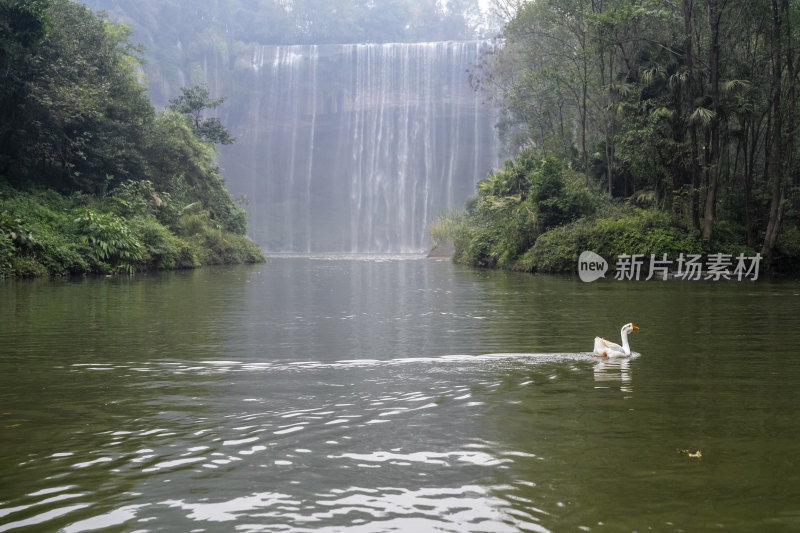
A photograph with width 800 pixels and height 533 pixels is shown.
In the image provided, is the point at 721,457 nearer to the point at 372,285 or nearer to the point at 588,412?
the point at 588,412

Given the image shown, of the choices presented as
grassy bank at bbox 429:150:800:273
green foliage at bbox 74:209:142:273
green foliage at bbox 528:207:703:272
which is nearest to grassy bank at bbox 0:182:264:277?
green foliage at bbox 74:209:142:273

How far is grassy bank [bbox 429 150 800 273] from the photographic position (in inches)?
904

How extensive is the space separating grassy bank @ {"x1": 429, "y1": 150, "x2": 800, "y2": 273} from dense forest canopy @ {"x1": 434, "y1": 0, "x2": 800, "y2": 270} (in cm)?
7

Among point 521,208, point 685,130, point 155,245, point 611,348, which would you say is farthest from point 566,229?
point 611,348

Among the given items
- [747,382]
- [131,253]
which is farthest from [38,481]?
[131,253]

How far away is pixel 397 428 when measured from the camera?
4.61m

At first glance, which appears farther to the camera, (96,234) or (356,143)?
(356,143)

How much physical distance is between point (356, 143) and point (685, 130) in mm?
58507

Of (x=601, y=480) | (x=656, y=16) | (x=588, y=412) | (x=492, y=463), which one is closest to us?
(x=601, y=480)

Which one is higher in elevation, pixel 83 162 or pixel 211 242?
pixel 83 162

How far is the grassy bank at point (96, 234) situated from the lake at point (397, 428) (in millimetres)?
12799

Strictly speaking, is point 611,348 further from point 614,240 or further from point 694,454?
point 614,240

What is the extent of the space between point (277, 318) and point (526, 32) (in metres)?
29.8

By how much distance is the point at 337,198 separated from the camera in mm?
78750
